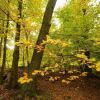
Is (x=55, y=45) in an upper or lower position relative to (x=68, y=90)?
upper

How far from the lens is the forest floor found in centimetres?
1461

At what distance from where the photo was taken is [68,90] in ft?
56.9

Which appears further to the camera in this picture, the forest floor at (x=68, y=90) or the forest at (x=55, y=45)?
the forest floor at (x=68, y=90)

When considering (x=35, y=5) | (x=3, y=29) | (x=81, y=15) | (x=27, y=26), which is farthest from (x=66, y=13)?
(x=27, y=26)

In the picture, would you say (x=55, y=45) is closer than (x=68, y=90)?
Yes

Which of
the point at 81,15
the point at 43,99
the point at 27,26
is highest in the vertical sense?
the point at 81,15

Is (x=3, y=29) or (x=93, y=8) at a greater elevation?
(x=93, y=8)

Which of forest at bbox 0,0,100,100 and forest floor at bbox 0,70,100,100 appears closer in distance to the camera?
forest at bbox 0,0,100,100

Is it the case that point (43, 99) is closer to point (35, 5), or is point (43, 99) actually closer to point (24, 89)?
point (24, 89)

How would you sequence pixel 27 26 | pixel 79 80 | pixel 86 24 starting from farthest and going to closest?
1. pixel 79 80
2. pixel 86 24
3. pixel 27 26

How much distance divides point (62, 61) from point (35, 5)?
9.12 m

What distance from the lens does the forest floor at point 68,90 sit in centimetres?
1461

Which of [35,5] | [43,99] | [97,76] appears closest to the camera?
[43,99]

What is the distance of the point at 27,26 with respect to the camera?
28.6 feet
